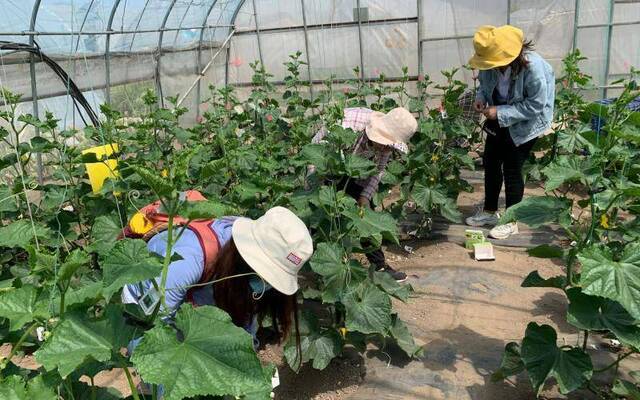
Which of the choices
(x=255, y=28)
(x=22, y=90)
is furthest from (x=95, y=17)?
(x=255, y=28)

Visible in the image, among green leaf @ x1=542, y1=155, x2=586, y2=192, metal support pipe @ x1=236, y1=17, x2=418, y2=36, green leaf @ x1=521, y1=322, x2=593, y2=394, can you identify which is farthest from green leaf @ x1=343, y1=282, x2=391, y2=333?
metal support pipe @ x1=236, y1=17, x2=418, y2=36

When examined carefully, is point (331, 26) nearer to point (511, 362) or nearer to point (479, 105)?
point (479, 105)

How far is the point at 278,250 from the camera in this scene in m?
1.89

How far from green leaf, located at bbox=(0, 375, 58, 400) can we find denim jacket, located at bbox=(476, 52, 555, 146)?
3.59m

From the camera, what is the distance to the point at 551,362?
7.68ft

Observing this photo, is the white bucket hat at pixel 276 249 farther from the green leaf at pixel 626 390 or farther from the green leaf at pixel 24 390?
the green leaf at pixel 626 390

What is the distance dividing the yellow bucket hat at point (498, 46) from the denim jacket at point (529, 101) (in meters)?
0.22

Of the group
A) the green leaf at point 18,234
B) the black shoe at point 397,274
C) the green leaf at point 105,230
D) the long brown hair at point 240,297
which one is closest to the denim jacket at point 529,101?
the black shoe at point 397,274

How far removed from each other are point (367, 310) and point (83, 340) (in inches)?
61.2

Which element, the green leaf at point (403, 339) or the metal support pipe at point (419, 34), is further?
the metal support pipe at point (419, 34)

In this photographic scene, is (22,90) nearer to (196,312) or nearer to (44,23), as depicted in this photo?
(44,23)

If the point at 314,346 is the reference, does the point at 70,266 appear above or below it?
above

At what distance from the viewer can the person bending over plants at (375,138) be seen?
3021mm

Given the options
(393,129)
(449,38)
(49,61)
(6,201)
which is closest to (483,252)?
(393,129)
